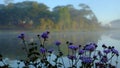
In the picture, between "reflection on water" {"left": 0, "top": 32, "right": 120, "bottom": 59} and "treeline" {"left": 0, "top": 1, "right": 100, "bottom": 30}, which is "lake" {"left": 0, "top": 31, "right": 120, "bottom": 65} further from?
"treeline" {"left": 0, "top": 1, "right": 100, "bottom": 30}

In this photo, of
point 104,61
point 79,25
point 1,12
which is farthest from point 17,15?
point 104,61

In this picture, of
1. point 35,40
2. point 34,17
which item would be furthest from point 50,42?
point 34,17

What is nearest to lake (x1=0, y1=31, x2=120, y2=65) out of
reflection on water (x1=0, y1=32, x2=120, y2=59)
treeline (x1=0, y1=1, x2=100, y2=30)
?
reflection on water (x1=0, y1=32, x2=120, y2=59)

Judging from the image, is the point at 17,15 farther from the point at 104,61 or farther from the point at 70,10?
the point at 104,61

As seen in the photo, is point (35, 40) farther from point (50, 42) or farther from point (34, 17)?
point (34, 17)

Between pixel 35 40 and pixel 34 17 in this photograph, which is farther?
pixel 34 17

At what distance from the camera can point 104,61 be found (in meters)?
2.31

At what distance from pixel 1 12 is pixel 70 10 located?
899 cm

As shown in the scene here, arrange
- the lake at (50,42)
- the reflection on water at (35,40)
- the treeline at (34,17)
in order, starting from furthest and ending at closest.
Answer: the treeline at (34,17)
the reflection on water at (35,40)
the lake at (50,42)

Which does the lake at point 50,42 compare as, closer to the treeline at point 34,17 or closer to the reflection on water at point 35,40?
the reflection on water at point 35,40

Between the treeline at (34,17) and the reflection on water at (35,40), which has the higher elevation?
the treeline at (34,17)

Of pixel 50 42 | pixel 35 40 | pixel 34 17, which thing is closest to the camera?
pixel 50 42

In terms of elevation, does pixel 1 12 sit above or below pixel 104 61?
above

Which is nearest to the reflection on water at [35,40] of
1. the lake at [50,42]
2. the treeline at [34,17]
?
the lake at [50,42]
